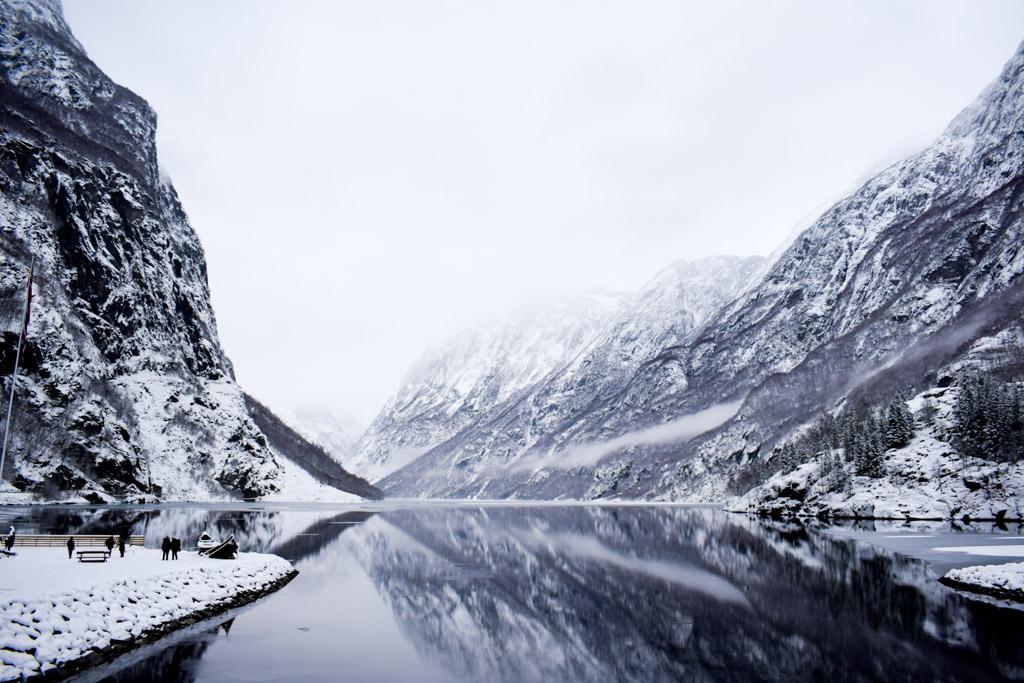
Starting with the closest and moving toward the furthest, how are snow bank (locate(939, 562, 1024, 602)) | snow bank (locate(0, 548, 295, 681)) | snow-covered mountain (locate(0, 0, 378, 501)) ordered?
snow bank (locate(0, 548, 295, 681)) < snow bank (locate(939, 562, 1024, 602)) < snow-covered mountain (locate(0, 0, 378, 501))

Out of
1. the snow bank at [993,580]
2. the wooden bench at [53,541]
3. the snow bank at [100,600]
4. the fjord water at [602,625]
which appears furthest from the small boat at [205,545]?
the snow bank at [993,580]

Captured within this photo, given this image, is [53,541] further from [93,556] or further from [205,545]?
[205,545]

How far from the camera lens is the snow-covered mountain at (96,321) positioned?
114m

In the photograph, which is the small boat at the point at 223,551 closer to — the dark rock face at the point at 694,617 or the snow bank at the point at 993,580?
the dark rock face at the point at 694,617

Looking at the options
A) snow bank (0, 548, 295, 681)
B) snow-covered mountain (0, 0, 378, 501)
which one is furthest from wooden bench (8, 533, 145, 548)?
snow-covered mountain (0, 0, 378, 501)

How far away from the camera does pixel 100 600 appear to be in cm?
2609

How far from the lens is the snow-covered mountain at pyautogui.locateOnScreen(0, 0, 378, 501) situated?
113688 mm

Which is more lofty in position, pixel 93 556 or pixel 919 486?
pixel 93 556

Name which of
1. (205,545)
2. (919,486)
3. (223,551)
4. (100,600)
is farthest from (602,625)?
(919,486)

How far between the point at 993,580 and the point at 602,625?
22.2m

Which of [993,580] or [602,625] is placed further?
[993,580]

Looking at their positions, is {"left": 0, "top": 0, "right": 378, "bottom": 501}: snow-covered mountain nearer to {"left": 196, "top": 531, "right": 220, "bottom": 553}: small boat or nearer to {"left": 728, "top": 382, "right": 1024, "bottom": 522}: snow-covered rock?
{"left": 196, "top": 531, "right": 220, "bottom": 553}: small boat

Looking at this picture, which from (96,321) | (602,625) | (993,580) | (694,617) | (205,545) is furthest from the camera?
(96,321)

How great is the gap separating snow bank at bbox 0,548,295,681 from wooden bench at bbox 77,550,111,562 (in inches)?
25.4
